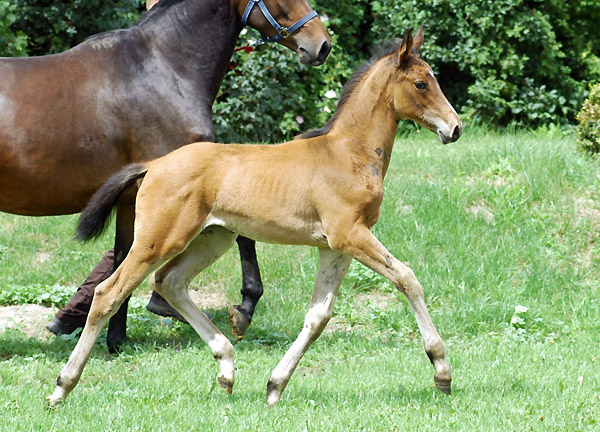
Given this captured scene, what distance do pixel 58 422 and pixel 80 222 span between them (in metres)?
1.18

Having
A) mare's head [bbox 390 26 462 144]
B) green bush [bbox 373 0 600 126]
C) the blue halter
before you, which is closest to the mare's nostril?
the blue halter

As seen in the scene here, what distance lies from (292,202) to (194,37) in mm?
1772

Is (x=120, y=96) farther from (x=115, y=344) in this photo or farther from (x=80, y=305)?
(x=115, y=344)

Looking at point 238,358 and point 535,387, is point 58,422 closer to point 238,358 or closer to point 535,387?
point 238,358

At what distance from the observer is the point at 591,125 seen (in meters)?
9.22

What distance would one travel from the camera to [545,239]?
8.09 meters

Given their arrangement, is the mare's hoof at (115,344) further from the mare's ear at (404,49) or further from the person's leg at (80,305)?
the mare's ear at (404,49)

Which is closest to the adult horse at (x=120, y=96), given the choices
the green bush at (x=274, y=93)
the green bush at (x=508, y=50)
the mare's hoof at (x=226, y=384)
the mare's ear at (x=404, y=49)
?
the mare's ear at (x=404, y=49)

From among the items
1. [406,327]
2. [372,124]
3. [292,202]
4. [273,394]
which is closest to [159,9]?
[372,124]

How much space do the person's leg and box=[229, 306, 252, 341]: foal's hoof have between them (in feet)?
3.19

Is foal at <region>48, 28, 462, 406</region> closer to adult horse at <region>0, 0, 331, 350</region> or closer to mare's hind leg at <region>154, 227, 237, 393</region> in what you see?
mare's hind leg at <region>154, 227, 237, 393</region>

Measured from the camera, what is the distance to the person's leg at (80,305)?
21.0 ft

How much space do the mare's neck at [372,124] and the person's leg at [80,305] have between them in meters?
2.22

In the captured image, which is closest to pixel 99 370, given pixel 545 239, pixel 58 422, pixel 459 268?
pixel 58 422
